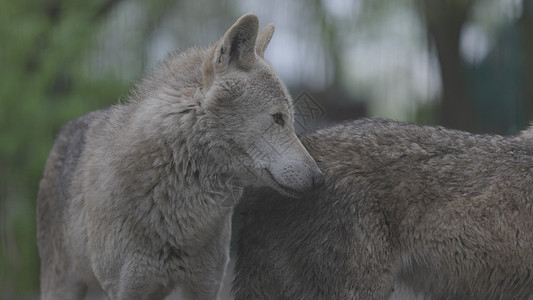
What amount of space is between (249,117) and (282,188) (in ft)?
1.54

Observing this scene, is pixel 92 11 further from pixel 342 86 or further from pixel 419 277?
pixel 419 277

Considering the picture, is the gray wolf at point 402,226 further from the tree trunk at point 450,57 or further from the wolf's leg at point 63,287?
the tree trunk at point 450,57

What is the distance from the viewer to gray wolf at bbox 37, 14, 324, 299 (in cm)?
406

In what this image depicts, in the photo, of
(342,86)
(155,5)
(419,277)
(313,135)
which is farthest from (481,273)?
(155,5)

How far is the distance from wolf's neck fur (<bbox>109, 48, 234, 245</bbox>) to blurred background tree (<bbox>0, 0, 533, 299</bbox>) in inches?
149

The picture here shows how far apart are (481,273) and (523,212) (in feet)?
1.44

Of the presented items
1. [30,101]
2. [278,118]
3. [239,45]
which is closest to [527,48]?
[30,101]

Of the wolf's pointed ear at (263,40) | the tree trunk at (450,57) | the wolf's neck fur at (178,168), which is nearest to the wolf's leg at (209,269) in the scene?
the wolf's neck fur at (178,168)

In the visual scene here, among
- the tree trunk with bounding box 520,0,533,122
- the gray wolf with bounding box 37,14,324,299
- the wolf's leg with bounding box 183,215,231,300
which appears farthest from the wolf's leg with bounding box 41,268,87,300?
the tree trunk with bounding box 520,0,533,122

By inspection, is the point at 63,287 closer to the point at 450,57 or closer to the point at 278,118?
the point at 278,118

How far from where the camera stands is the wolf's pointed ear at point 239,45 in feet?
13.1

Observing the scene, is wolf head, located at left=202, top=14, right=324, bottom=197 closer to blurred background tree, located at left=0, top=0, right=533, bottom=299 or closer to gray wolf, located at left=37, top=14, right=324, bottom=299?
gray wolf, located at left=37, top=14, right=324, bottom=299

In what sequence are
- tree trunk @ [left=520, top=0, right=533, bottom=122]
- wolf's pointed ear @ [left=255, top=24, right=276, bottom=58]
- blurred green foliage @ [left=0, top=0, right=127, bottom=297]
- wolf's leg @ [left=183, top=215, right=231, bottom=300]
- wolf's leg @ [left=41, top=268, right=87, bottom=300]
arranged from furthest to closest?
tree trunk @ [left=520, top=0, right=533, bottom=122]
blurred green foliage @ [left=0, top=0, right=127, bottom=297]
wolf's leg @ [left=41, top=268, right=87, bottom=300]
wolf's pointed ear @ [left=255, top=24, right=276, bottom=58]
wolf's leg @ [left=183, top=215, right=231, bottom=300]

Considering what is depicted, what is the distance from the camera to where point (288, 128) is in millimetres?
4133
